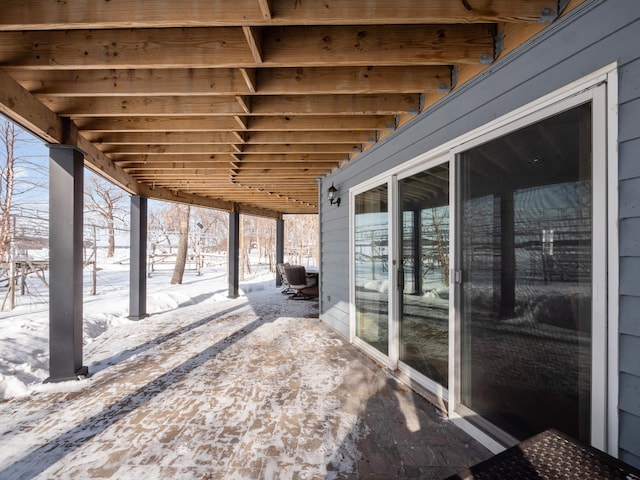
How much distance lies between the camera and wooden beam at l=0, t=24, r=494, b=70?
1.93 m

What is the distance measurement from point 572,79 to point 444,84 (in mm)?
967

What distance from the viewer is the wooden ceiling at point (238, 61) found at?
5.28 feet

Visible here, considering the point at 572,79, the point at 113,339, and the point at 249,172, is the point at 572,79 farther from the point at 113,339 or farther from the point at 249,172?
the point at 113,339

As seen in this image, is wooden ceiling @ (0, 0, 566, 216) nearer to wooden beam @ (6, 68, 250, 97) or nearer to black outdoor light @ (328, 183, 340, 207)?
wooden beam @ (6, 68, 250, 97)

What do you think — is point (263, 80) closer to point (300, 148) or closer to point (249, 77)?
point (249, 77)

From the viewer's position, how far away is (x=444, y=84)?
2287 mm

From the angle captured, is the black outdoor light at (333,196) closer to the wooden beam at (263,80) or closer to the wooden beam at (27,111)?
the wooden beam at (263,80)

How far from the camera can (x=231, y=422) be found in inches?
85.8

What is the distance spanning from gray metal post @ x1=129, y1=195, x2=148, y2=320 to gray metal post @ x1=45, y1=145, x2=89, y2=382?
2.42 meters

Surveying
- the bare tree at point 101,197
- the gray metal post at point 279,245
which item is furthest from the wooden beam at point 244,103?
the bare tree at point 101,197

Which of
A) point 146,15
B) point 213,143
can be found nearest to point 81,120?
point 213,143

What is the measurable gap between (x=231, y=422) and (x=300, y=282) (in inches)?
206

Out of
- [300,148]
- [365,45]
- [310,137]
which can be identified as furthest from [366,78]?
[300,148]

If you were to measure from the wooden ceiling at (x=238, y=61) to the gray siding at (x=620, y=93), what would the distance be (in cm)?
14
